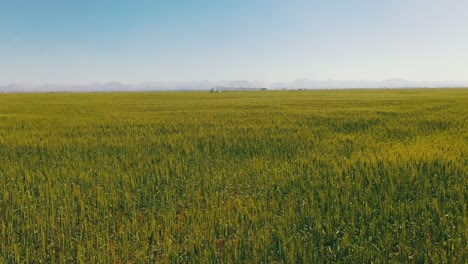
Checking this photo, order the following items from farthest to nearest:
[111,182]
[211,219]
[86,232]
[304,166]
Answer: [304,166], [111,182], [211,219], [86,232]

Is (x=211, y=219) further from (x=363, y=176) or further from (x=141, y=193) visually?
(x=363, y=176)

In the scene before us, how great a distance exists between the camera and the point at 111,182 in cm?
573

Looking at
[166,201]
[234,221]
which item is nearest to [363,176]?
[234,221]

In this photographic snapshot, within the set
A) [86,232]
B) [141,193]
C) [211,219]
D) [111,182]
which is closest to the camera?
[86,232]

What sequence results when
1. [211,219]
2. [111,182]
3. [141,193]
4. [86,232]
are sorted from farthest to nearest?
[111,182], [141,193], [211,219], [86,232]

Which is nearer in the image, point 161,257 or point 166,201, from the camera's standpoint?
point 161,257

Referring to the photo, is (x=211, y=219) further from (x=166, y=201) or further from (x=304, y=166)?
(x=304, y=166)

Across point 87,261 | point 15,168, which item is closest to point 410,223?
point 87,261

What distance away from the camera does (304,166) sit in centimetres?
669

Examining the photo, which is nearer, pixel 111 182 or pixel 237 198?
pixel 237 198

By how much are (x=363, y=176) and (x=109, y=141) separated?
7600 mm

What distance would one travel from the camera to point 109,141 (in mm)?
9828

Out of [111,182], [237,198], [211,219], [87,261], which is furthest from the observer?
[111,182]

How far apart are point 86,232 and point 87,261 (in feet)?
1.99
